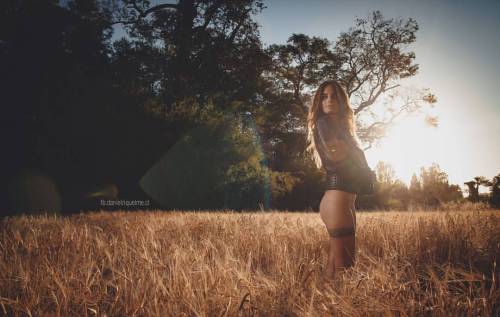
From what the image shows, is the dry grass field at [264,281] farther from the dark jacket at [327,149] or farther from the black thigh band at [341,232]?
the dark jacket at [327,149]

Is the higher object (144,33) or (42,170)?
(144,33)

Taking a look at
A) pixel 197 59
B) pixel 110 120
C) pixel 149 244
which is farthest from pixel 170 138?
pixel 149 244

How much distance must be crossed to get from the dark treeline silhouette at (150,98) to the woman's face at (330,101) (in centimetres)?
1109

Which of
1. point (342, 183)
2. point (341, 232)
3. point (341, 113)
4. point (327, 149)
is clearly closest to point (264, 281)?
point (341, 232)

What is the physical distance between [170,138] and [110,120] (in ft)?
8.42

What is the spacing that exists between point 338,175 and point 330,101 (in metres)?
0.69

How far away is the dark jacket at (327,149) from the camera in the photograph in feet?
8.02

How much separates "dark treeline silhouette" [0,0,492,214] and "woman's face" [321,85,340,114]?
1109cm

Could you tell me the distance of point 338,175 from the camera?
243 centimetres

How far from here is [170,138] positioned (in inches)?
521

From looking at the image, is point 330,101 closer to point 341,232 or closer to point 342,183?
point 342,183

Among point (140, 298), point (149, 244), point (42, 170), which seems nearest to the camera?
point (140, 298)

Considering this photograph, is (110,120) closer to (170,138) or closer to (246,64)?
(170,138)

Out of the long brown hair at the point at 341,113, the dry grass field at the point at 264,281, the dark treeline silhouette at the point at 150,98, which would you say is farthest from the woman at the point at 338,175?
the dark treeline silhouette at the point at 150,98
